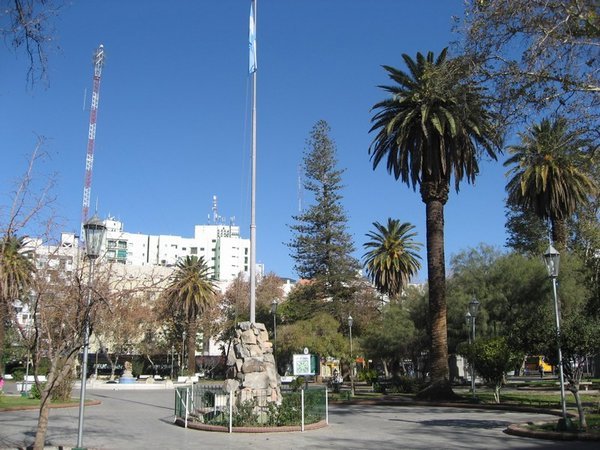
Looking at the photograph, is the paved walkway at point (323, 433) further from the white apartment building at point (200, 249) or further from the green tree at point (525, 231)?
the white apartment building at point (200, 249)

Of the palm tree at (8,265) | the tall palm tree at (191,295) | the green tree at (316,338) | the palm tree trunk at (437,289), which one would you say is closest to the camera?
the palm tree at (8,265)

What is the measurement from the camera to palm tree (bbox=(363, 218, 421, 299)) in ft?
190

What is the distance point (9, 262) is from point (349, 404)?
70.7 feet

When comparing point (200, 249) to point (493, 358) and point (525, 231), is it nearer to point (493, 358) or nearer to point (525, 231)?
point (525, 231)

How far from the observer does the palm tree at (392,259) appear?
58.1 meters

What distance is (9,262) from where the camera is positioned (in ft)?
43.5

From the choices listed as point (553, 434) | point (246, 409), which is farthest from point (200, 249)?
point (553, 434)

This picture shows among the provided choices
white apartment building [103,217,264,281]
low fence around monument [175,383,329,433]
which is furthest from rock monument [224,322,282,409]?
white apartment building [103,217,264,281]

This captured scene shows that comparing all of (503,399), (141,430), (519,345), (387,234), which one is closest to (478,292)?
(503,399)

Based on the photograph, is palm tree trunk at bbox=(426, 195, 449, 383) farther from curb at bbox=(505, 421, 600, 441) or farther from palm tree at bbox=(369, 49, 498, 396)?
curb at bbox=(505, 421, 600, 441)

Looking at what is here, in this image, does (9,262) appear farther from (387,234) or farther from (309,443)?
(387,234)

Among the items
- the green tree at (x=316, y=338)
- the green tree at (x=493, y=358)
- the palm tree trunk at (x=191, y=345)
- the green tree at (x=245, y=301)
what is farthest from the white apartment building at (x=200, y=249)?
the green tree at (x=493, y=358)

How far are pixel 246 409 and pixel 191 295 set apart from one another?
47.4m

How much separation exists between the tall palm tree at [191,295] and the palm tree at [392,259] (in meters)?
18.1
